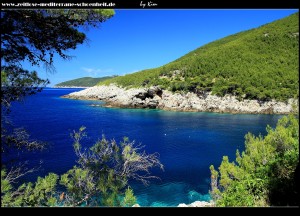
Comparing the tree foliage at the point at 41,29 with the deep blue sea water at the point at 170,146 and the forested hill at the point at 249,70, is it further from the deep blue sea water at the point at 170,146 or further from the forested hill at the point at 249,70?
the forested hill at the point at 249,70

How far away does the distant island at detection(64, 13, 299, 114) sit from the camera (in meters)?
57.5

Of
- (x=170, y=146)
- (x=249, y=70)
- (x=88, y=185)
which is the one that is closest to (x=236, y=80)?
(x=249, y=70)

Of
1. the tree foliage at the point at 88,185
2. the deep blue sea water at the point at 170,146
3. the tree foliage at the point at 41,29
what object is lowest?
the deep blue sea water at the point at 170,146

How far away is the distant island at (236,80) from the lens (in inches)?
2265

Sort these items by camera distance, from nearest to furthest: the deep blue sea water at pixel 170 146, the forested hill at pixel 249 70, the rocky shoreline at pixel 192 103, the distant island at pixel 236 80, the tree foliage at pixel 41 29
A: the tree foliage at pixel 41 29 → the deep blue sea water at pixel 170 146 → the rocky shoreline at pixel 192 103 → the distant island at pixel 236 80 → the forested hill at pixel 249 70

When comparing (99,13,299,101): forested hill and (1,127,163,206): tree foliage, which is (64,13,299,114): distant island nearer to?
(99,13,299,101): forested hill

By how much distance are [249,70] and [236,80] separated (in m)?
5.88

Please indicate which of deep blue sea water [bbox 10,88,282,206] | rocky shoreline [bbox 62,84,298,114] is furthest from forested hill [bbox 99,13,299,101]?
deep blue sea water [bbox 10,88,282,206]

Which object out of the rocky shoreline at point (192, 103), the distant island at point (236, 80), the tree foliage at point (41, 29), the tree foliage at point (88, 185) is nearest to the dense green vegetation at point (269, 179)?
the tree foliage at point (88, 185)

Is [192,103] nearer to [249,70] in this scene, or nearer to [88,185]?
[249,70]

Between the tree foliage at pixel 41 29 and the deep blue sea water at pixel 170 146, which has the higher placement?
the tree foliage at pixel 41 29

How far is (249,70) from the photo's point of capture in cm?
6738
